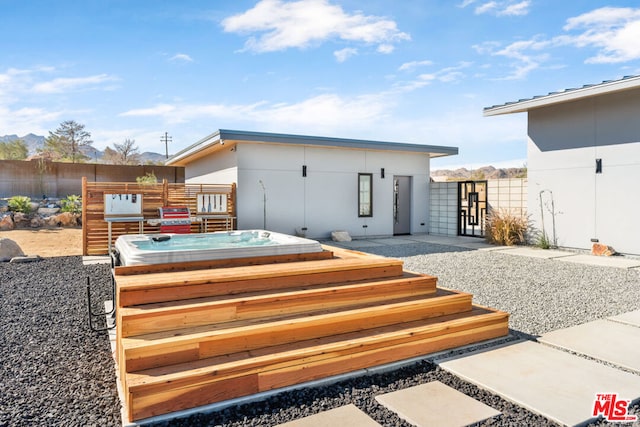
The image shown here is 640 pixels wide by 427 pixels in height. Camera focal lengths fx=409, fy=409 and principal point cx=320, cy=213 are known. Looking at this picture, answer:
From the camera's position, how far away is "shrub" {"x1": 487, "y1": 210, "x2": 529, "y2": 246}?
938 centimetres

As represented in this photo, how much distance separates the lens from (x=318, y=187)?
10250mm

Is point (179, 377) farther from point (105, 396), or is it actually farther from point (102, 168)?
point (102, 168)

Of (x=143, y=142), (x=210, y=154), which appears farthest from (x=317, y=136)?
(x=143, y=142)

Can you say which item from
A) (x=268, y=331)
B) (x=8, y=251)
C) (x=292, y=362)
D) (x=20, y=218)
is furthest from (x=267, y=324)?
(x=20, y=218)

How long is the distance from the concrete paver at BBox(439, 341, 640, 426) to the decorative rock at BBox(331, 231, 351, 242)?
7.04 meters

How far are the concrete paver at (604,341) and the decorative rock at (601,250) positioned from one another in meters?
4.79

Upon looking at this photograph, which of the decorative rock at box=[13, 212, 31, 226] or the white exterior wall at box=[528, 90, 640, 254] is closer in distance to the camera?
the white exterior wall at box=[528, 90, 640, 254]

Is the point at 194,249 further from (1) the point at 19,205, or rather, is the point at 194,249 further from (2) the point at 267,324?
(1) the point at 19,205

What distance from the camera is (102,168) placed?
61.5ft

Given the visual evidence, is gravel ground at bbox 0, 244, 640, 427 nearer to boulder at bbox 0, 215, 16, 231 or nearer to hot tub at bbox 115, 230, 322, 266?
hot tub at bbox 115, 230, 322, 266

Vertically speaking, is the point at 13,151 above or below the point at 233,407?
above

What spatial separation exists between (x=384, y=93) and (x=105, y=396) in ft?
31.7

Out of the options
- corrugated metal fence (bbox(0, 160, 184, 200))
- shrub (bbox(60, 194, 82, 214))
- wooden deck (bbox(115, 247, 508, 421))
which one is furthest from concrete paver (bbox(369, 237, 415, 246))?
corrugated metal fence (bbox(0, 160, 184, 200))

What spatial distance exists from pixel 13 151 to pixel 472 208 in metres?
28.0
